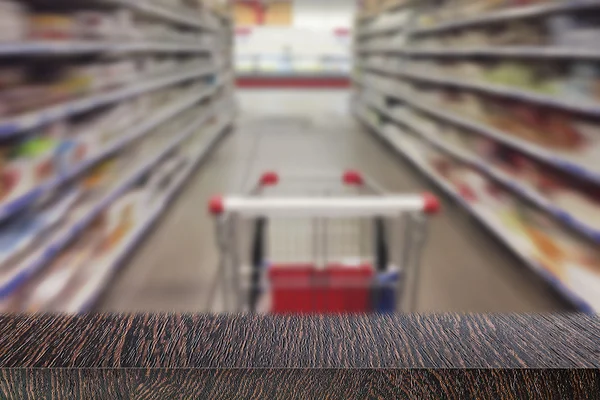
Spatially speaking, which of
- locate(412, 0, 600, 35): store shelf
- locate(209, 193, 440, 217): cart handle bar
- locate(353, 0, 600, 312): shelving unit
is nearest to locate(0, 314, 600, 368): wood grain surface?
locate(209, 193, 440, 217): cart handle bar

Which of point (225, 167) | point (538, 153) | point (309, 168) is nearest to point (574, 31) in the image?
point (538, 153)

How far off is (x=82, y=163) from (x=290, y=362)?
2.50 metres

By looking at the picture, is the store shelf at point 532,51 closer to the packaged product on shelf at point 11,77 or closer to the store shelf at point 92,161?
the store shelf at point 92,161

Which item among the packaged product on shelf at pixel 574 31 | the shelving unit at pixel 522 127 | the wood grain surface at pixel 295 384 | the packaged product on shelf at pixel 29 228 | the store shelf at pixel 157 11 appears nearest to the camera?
the wood grain surface at pixel 295 384

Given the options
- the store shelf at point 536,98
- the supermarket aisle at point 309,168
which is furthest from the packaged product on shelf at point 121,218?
the store shelf at point 536,98

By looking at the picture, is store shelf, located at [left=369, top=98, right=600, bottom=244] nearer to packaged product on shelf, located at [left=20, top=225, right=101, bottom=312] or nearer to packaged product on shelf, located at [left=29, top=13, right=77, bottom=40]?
packaged product on shelf, located at [left=20, top=225, right=101, bottom=312]

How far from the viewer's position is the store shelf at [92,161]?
6.37 ft

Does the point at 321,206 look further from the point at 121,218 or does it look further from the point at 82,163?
the point at 121,218

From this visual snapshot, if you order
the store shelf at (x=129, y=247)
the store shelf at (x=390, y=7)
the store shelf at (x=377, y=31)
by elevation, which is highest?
the store shelf at (x=390, y=7)

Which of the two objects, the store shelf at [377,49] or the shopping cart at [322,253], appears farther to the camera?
the store shelf at [377,49]

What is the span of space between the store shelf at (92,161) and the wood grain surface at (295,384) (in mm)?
1701

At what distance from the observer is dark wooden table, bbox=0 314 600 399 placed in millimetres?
398

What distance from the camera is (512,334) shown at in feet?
1.48

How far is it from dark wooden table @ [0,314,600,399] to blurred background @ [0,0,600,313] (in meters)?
1.31
